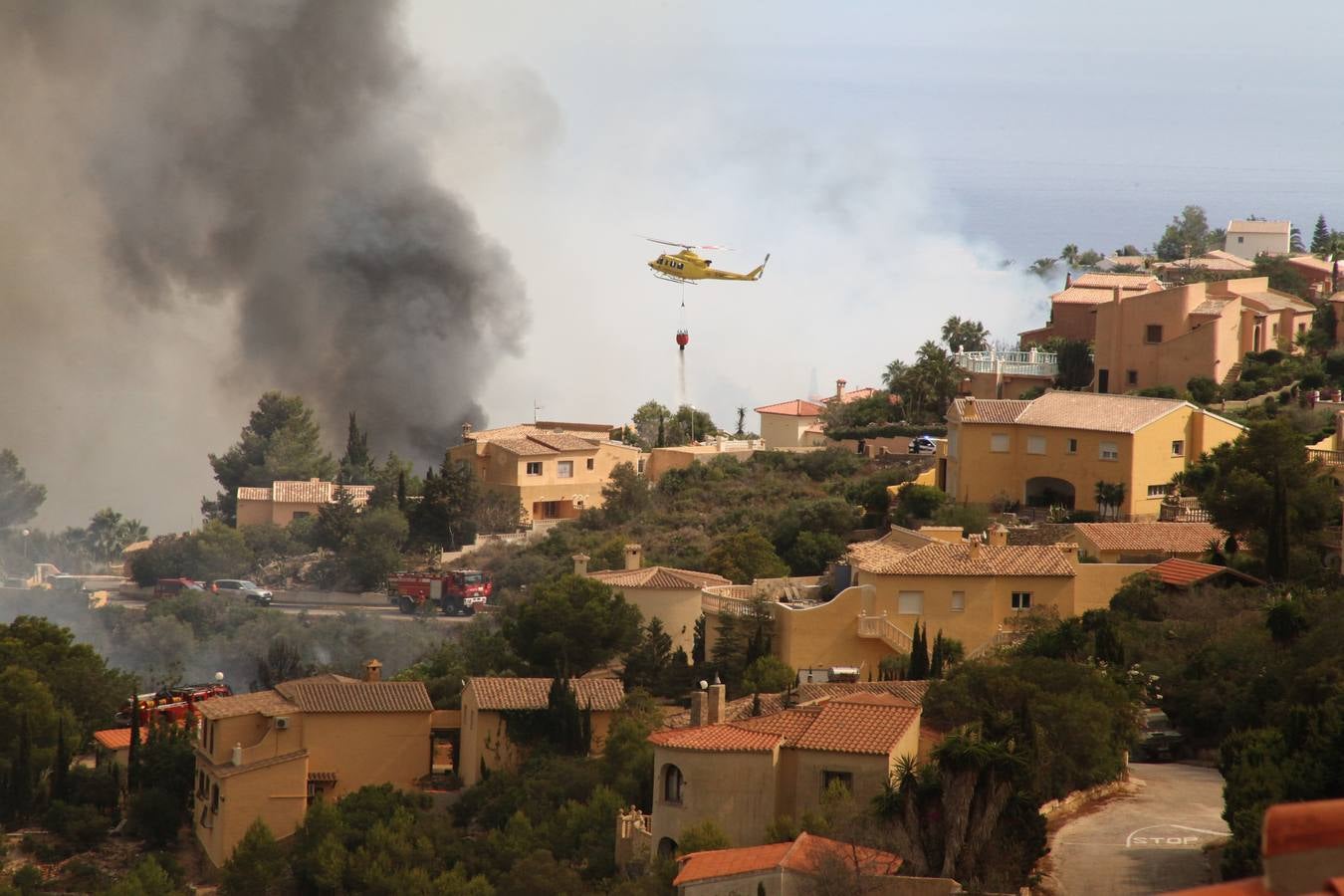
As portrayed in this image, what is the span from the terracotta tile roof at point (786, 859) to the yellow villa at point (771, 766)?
1932 mm

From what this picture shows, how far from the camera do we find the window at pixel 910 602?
39.1 metres

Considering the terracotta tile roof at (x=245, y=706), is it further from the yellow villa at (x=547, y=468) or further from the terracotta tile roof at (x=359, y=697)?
the yellow villa at (x=547, y=468)

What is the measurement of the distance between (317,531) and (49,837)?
3360cm

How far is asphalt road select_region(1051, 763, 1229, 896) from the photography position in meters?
23.1

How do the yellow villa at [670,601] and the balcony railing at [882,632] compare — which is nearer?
the balcony railing at [882,632]

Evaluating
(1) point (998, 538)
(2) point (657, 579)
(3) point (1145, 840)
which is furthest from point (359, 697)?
(3) point (1145, 840)

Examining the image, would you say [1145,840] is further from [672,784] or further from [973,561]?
[973,561]

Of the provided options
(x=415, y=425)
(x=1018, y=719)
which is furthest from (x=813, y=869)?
(x=415, y=425)

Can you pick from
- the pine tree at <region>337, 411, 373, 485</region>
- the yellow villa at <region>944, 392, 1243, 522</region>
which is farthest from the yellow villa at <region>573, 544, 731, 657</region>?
the pine tree at <region>337, 411, 373, 485</region>

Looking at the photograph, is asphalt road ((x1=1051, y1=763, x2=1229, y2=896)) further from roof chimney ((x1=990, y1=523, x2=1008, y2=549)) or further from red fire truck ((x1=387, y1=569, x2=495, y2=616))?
red fire truck ((x1=387, y1=569, x2=495, y2=616))

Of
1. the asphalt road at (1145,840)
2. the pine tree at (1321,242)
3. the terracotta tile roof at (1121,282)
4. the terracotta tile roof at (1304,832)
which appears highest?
the pine tree at (1321,242)

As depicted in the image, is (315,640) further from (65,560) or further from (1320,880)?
(1320,880)

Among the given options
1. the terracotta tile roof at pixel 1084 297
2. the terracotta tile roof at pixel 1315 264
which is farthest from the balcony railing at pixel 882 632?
the terracotta tile roof at pixel 1315 264

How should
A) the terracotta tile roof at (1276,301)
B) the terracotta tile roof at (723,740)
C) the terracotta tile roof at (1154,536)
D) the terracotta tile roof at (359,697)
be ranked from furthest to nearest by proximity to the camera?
the terracotta tile roof at (1276,301) < the terracotta tile roof at (1154,536) < the terracotta tile roof at (359,697) < the terracotta tile roof at (723,740)
